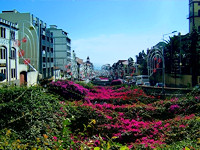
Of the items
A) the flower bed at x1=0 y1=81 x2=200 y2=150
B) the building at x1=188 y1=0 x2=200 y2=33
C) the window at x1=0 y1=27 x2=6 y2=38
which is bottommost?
the flower bed at x1=0 y1=81 x2=200 y2=150

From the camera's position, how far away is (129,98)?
14.9 meters

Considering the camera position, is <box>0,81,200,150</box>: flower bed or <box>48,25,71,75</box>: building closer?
<box>0,81,200,150</box>: flower bed

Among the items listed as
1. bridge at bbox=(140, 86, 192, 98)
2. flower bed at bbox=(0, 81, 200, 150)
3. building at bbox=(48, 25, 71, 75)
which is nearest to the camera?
flower bed at bbox=(0, 81, 200, 150)

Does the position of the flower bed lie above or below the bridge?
below

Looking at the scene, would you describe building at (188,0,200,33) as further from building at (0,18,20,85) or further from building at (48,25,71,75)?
building at (48,25,71,75)

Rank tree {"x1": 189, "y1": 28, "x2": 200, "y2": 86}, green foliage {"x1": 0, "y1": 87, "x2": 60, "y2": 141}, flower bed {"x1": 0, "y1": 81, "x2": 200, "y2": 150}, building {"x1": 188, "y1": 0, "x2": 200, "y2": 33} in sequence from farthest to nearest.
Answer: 1. building {"x1": 188, "y1": 0, "x2": 200, "y2": 33}
2. tree {"x1": 189, "y1": 28, "x2": 200, "y2": 86}
3. flower bed {"x1": 0, "y1": 81, "x2": 200, "y2": 150}
4. green foliage {"x1": 0, "y1": 87, "x2": 60, "y2": 141}

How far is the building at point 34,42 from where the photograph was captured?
44.0m

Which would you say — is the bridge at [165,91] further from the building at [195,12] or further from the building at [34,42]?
the building at [195,12]

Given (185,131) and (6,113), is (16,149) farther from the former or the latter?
(185,131)

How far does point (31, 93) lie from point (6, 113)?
105 cm

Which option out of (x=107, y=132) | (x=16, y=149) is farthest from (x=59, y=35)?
(x=16, y=149)

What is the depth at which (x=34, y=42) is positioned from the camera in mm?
47219

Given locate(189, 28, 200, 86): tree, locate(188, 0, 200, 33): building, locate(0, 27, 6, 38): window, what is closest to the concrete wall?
locate(189, 28, 200, 86): tree

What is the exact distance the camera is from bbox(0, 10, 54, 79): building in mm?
43969
